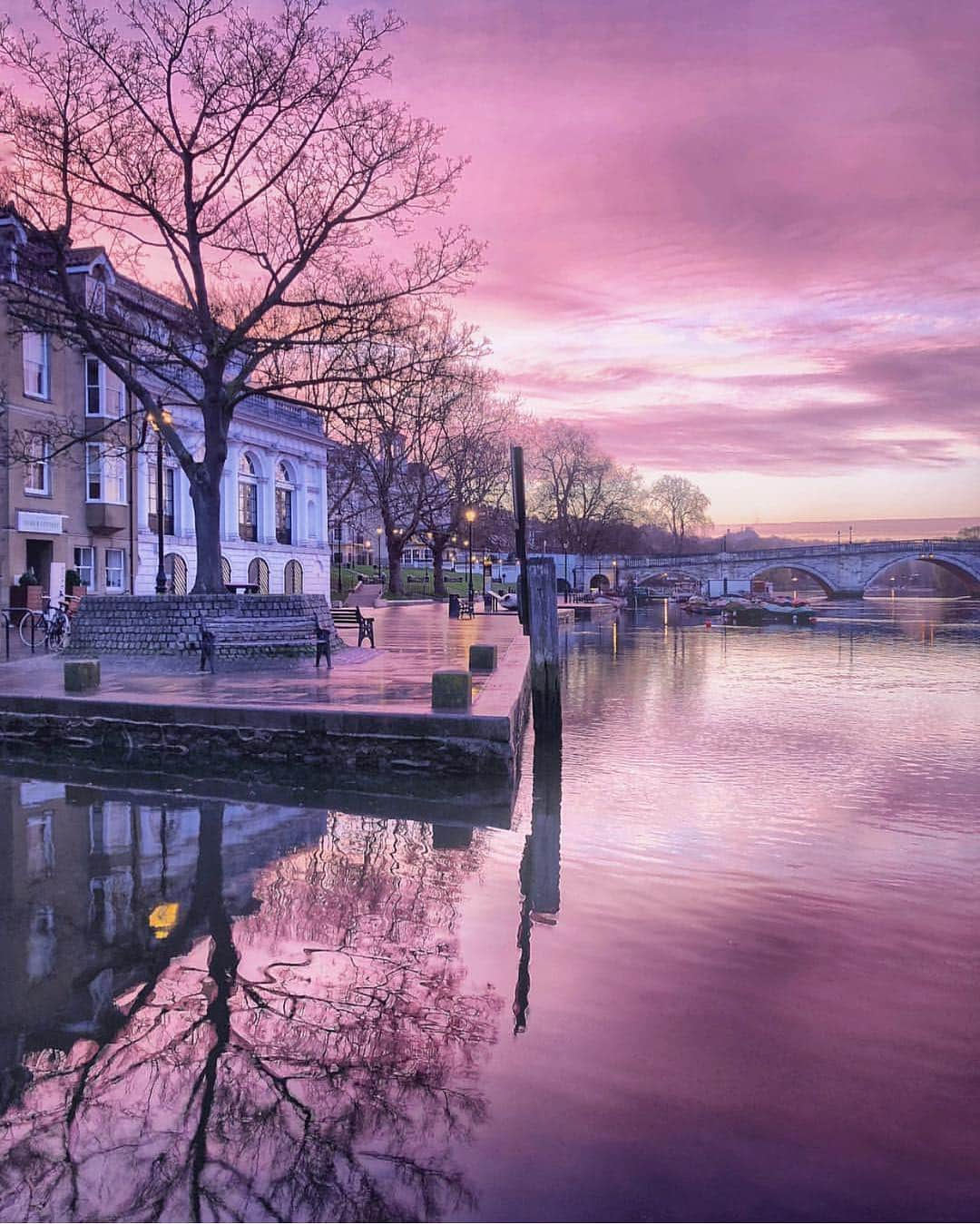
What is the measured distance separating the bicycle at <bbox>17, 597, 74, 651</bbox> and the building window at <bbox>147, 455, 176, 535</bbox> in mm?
12786

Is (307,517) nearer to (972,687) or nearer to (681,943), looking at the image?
(972,687)

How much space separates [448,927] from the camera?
659 cm

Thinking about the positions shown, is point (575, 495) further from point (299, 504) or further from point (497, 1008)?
point (497, 1008)

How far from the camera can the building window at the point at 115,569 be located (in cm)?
3259

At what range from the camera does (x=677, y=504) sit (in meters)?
128

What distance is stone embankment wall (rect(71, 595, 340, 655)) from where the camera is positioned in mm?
17391

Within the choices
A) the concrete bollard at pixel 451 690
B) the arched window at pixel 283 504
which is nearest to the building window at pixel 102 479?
the arched window at pixel 283 504

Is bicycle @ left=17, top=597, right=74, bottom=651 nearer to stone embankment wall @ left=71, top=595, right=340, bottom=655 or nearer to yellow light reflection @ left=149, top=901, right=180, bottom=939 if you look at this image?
stone embankment wall @ left=71, top=595, right=340, bottom=655

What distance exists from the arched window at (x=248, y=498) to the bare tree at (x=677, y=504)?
86333mm

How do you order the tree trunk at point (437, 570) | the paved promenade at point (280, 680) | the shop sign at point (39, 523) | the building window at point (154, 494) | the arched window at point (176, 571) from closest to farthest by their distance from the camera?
1. the paved promenade at point (280, 680)
2. the shop sign at point (39, 523)
3. the building window at point (154, 494)
4. the arched window at point (176, 571)
5. the tree trunk at point (437, 570)

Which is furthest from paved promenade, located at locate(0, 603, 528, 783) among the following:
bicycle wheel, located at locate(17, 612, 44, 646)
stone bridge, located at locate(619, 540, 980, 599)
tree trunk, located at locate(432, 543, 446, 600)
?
stone bridge, located at locate(619, 540, 980, 599)

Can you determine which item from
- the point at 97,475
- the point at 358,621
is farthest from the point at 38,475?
the point at 358,621

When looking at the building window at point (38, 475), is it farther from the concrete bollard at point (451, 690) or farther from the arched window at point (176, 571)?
the concrete bollard at point (451, 690)

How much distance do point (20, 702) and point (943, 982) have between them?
10.8 m
